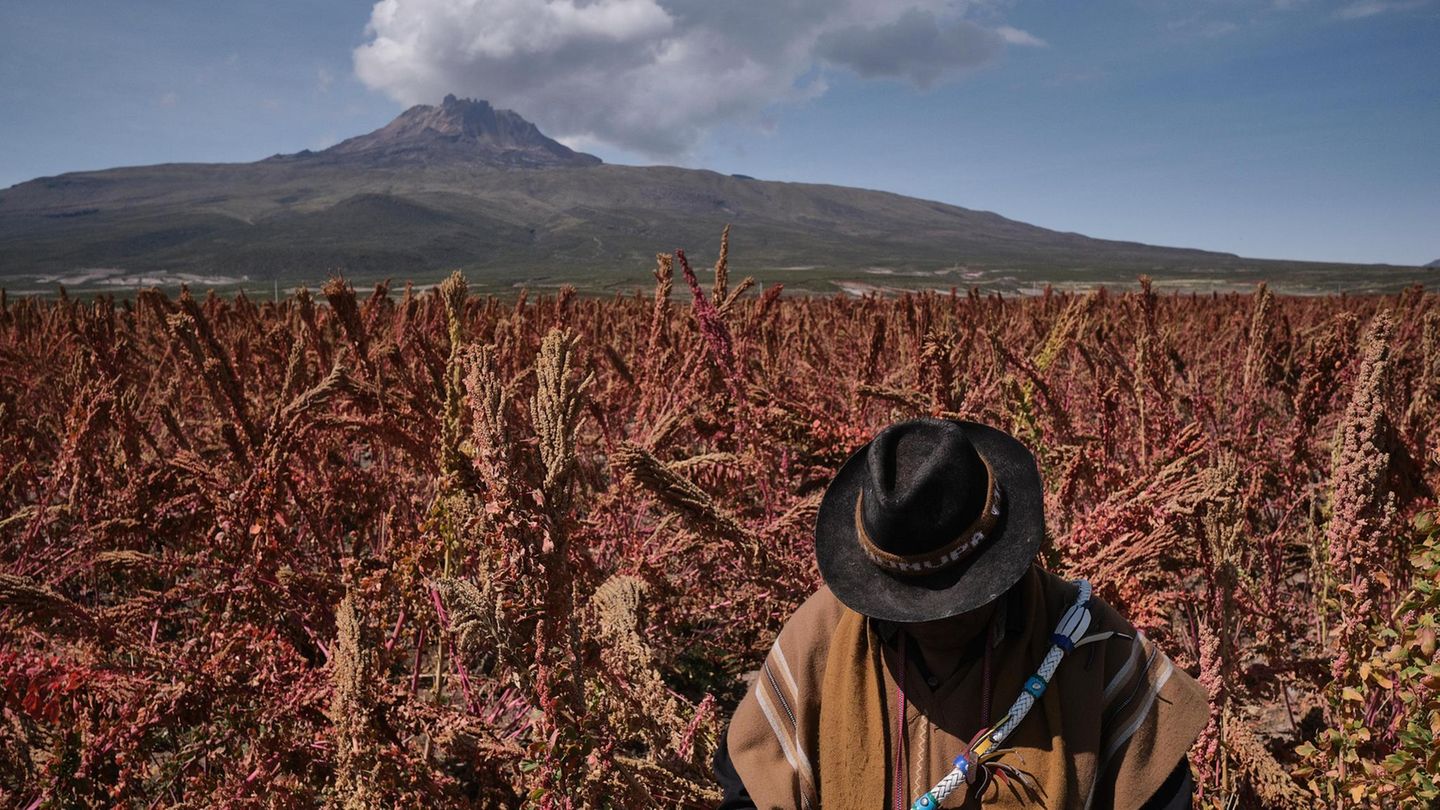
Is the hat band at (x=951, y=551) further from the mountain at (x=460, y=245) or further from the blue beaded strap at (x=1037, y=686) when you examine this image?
the mountain at (x=460, y=245)

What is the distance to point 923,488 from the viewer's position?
1312 millimetres

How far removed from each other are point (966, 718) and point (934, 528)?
0.39 meters

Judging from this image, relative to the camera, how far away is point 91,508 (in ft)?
11.6

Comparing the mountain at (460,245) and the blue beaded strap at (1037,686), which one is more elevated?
the mountain at (460,245)

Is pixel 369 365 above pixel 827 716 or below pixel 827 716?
above

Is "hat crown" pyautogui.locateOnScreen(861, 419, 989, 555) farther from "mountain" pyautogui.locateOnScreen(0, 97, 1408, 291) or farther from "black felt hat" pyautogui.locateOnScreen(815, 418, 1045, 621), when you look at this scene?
"mountain" pyautogui.locateOnScreen(0, 97, 1408, 291)

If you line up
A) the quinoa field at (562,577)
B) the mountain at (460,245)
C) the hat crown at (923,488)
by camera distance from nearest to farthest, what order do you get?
the hat crown at (923,488), the quinoa field at (562,577), the mountain at (460,245)

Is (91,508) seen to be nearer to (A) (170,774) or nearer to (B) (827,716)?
(A) (170,774)

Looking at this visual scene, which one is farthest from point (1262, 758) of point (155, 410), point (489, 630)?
point (155, 410)

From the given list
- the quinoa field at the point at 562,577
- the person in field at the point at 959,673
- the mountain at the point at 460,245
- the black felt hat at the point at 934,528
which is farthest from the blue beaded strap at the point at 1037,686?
the mountain at the point at 460,245

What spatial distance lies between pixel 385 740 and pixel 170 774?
0.99m

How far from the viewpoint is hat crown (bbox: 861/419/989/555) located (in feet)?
4.34

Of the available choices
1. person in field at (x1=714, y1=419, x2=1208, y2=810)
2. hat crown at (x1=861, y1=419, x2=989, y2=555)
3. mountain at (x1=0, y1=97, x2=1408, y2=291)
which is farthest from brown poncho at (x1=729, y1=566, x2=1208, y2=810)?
mountain at (x1=0, y1=97, x2=1408, y2=291)

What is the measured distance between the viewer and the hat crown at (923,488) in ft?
4.34
